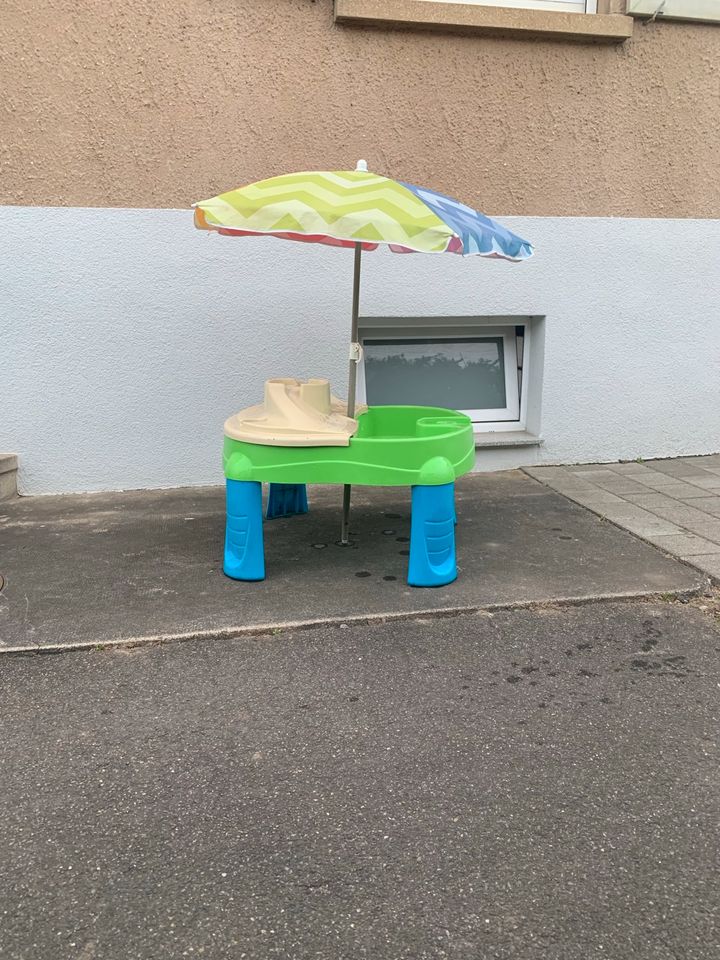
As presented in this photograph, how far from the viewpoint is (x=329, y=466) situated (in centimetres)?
357

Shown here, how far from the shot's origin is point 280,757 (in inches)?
93.7

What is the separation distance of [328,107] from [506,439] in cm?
271

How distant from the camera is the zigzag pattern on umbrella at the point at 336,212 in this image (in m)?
2.91

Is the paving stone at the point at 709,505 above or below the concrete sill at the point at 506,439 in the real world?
below

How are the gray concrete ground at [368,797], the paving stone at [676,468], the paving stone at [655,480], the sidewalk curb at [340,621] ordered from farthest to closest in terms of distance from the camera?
the paving stone at [676,468] → the paving stone at [655,480] → the sidewalk curb at [340,621] → the gray concrete ground at [368,797]

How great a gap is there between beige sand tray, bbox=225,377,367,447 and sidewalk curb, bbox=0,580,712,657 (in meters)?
0.83

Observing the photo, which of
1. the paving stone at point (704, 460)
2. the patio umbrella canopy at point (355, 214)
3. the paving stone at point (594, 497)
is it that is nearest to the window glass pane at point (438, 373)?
the paving stone at point (594, 497)

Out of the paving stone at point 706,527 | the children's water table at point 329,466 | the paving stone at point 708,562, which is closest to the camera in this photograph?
the children's water table at point 329,466

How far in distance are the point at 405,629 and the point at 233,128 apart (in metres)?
3.65

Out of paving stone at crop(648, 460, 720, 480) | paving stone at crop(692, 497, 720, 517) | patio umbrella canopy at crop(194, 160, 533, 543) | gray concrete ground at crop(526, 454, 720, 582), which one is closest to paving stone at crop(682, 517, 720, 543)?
gray concrete ground at crop(526, 454, 720, 582)

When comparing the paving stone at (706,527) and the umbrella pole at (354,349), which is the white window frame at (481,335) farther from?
the paving stone at (706,527)

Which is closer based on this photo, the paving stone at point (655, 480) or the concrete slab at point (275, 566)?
the concrete slab at point (275, 566)

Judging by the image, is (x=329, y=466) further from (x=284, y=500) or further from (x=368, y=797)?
(x=368, y=797)

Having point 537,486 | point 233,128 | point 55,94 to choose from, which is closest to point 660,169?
point 537,486
